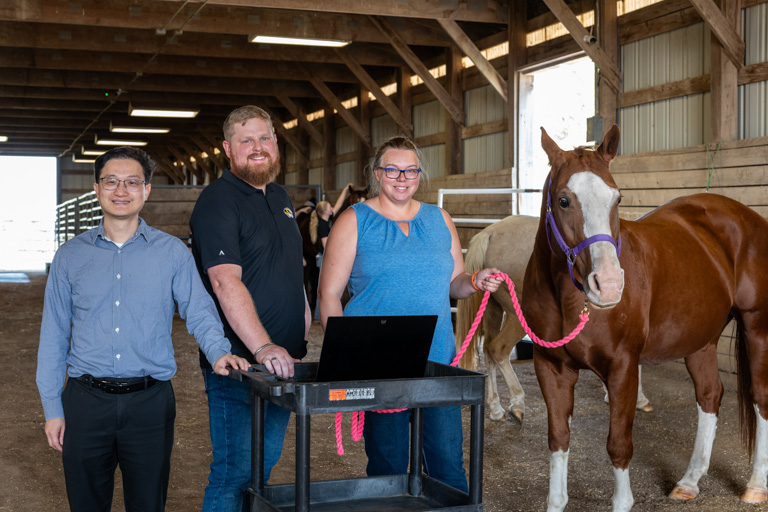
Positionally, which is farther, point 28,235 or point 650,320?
point 28,235

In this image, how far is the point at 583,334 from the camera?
306 cm

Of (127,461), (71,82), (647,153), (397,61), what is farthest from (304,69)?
(127,461)

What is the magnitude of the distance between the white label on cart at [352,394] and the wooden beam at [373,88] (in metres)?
10.6

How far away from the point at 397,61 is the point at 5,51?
5.97m

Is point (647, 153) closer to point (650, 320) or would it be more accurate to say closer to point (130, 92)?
point (650, 320)

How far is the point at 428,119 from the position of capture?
41.1ft

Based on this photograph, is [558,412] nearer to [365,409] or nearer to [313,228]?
[365,409]

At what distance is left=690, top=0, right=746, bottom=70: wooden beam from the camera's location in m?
6.38

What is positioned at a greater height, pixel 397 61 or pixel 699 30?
pixel 397 61

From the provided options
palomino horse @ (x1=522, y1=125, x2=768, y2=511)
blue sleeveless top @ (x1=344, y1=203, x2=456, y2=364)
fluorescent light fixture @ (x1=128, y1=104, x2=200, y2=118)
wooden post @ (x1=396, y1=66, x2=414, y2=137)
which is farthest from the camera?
fluorescent light fixture @ (x1=128, y1=104, x2=200, y2=118)

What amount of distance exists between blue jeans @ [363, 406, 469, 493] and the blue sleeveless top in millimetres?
201

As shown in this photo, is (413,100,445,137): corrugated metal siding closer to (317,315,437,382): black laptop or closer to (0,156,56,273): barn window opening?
(317,315,437,382): black laptop

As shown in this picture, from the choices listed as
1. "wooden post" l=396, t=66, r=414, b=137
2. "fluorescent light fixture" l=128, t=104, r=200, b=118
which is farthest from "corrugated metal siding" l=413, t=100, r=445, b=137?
"fluorescent light fixture" l=128, t=104, r=200, b=118

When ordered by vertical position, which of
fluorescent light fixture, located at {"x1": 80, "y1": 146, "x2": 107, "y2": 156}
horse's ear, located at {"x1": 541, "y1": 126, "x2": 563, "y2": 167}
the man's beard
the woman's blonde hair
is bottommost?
the man's beard
